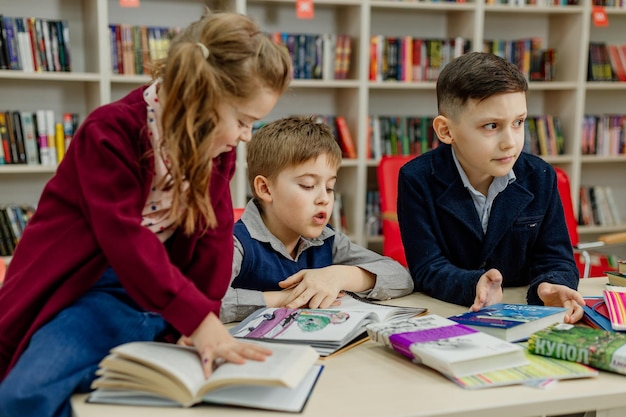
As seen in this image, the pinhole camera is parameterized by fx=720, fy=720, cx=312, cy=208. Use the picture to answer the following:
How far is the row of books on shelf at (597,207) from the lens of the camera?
4395 millimetres

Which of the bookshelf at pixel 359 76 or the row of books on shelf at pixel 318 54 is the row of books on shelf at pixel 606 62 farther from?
the row of books on shelf at pixel 318 54

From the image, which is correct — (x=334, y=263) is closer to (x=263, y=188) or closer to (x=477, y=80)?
(x=263, y=188)

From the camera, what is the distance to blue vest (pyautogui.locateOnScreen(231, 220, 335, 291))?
1.58 meters

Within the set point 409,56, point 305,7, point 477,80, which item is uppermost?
point 305,7

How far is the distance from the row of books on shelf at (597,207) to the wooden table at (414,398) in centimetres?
352

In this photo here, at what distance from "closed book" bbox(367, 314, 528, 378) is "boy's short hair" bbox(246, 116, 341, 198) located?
54 centimetres

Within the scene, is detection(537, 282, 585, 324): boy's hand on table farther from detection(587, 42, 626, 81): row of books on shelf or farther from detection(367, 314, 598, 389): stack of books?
detection(587, 42, 626, 81): row of books on shelf

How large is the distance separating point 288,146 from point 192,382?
0.80m

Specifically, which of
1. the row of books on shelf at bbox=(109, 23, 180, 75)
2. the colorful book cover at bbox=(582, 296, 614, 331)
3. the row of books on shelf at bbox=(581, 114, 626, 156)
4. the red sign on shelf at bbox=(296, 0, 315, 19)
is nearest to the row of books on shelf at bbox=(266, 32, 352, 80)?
the red sign on shelf at bbox=(296, 0, 315, 19)

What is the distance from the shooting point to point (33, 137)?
3.48m

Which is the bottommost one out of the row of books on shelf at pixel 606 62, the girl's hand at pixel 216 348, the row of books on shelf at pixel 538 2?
the girl's hand at pixel 216 348

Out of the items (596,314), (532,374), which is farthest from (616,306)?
(532,374)

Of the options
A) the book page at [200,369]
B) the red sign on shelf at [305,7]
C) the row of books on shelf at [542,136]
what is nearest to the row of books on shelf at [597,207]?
the row of books on shelf at [542,136]

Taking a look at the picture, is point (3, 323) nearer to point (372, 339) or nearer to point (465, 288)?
point (372, 339)
